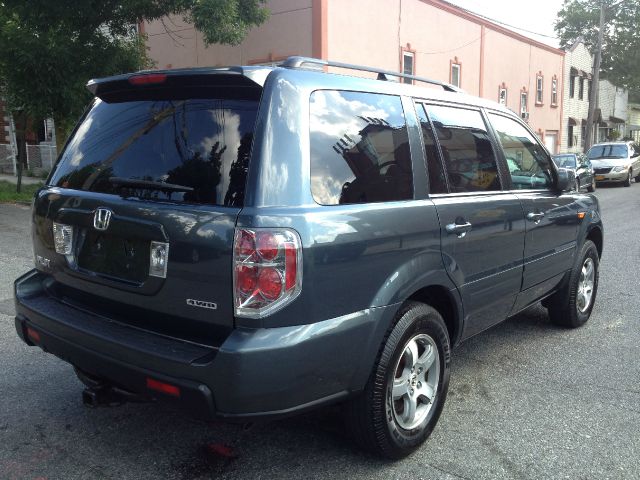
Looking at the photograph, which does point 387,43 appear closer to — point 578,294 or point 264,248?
point 578,294

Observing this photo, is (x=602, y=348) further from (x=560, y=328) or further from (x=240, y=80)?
(x=240, y=80)

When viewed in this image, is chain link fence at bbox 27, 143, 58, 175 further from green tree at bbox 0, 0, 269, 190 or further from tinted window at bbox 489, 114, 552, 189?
tinted window at bbox 489, 114, 552, 189

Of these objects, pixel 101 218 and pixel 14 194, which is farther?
pixel 14 194

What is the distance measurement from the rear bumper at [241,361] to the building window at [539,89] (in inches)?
1237

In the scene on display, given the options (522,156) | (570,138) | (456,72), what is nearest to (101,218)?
(522,156)

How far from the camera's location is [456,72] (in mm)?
23047

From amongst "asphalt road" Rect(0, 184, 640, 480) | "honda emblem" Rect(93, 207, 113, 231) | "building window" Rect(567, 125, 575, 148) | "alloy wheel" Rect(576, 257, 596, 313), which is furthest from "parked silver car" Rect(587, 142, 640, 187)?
"honda emblem" Rect(93, 207, 113, 231)

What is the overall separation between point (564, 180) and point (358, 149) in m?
2.42

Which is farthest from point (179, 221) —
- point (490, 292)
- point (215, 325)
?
point (490, 292)

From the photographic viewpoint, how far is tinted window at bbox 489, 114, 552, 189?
13.5ft

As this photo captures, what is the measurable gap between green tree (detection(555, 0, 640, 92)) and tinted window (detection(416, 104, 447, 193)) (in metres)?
45.5

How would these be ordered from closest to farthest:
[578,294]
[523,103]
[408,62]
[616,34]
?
[578,294] < [408,62] < [523,103] < [616,34]

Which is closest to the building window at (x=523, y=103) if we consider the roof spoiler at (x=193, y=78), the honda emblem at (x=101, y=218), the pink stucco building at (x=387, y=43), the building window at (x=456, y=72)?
the pink stucco building at (x=387, y=43)

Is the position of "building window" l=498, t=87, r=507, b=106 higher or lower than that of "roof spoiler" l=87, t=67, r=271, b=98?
higher
